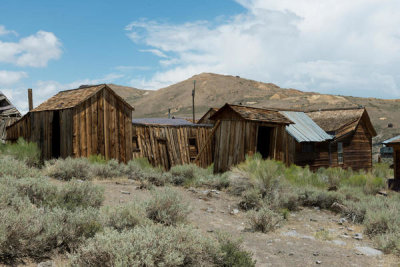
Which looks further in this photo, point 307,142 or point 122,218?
point 307,142

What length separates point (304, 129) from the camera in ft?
64.1

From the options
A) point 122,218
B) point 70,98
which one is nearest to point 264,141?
point 70,98

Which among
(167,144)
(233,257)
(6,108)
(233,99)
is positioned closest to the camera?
(233,257)

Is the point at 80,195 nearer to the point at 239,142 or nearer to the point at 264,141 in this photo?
the point at 239,142

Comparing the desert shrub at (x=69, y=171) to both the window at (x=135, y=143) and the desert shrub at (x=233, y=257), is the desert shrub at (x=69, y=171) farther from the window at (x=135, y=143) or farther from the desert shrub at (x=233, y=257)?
the desert shrub at (x=233, y=257)

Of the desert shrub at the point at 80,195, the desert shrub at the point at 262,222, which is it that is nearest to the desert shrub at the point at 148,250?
the desert shrub at the point at 80,195

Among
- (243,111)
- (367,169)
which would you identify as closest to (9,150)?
(243,111)

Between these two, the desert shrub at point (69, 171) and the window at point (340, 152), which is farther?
the window at point (340, 152)

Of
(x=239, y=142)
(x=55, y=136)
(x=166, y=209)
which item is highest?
(x=55, y=136)

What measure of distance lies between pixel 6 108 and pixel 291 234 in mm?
23551

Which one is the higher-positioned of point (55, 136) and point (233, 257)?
point (55, 136)

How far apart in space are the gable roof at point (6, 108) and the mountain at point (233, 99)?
40.3 m

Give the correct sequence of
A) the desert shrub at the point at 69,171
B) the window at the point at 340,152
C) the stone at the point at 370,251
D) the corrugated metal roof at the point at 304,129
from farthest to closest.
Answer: the window at the point at 340,152
the corrugated metal roof at the point at 304,129
the desert shrub at the point at 69,171
the stone at the point at 370,251

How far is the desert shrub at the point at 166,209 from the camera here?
6.32 meters
